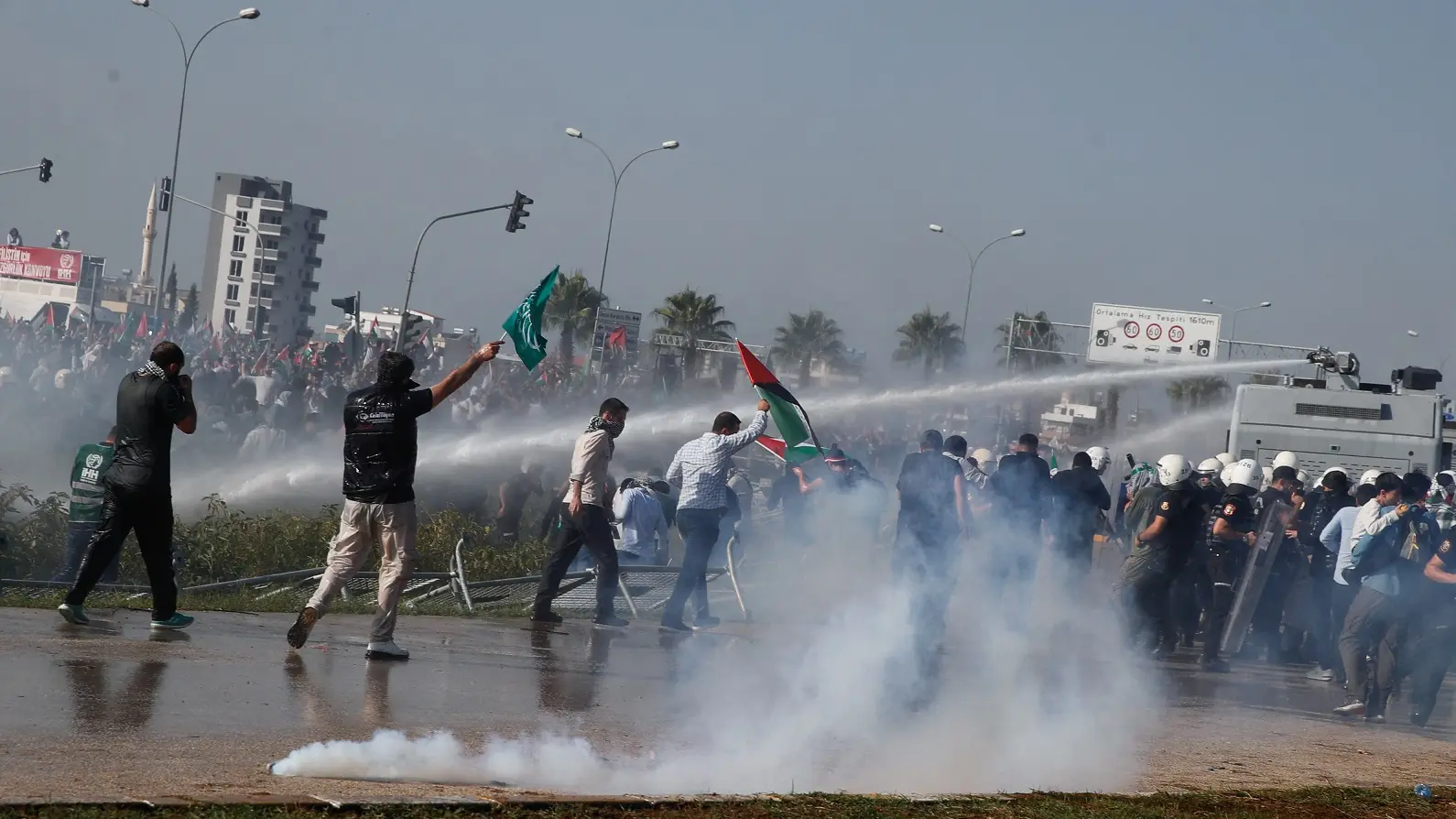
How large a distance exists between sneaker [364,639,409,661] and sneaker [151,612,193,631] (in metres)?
1.15

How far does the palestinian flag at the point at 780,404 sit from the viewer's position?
34.2 feet

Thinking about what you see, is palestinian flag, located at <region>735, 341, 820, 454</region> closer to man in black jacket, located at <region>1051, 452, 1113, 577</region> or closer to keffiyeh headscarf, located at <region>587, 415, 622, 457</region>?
keffiyeh headscarf, located at <region>587, 415, 622, 457</region>

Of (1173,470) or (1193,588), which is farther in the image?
(1193,588)

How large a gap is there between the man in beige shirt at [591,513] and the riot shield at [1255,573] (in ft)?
17.6

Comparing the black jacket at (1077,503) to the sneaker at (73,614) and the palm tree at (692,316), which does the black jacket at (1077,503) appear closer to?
the sneaker at (73,614)

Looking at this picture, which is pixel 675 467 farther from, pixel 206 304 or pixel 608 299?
pixel 206 304

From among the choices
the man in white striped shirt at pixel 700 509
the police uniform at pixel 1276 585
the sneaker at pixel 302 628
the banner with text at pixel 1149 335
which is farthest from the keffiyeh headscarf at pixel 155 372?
the banner with text at pixel 1149 335

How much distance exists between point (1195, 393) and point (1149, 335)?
1507 inches

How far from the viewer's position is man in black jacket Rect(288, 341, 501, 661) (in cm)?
833

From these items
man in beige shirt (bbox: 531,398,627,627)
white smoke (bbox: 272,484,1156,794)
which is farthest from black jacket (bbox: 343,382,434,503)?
man in beige shirt (bbox: 531,398,627,627)

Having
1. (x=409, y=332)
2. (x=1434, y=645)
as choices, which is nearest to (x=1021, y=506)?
(x=1434, y=645)

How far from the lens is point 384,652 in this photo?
8.48m

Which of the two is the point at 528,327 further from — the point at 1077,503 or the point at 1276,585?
the point at 1276,585

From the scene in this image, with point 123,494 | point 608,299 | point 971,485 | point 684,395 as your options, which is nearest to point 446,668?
point 123,494
